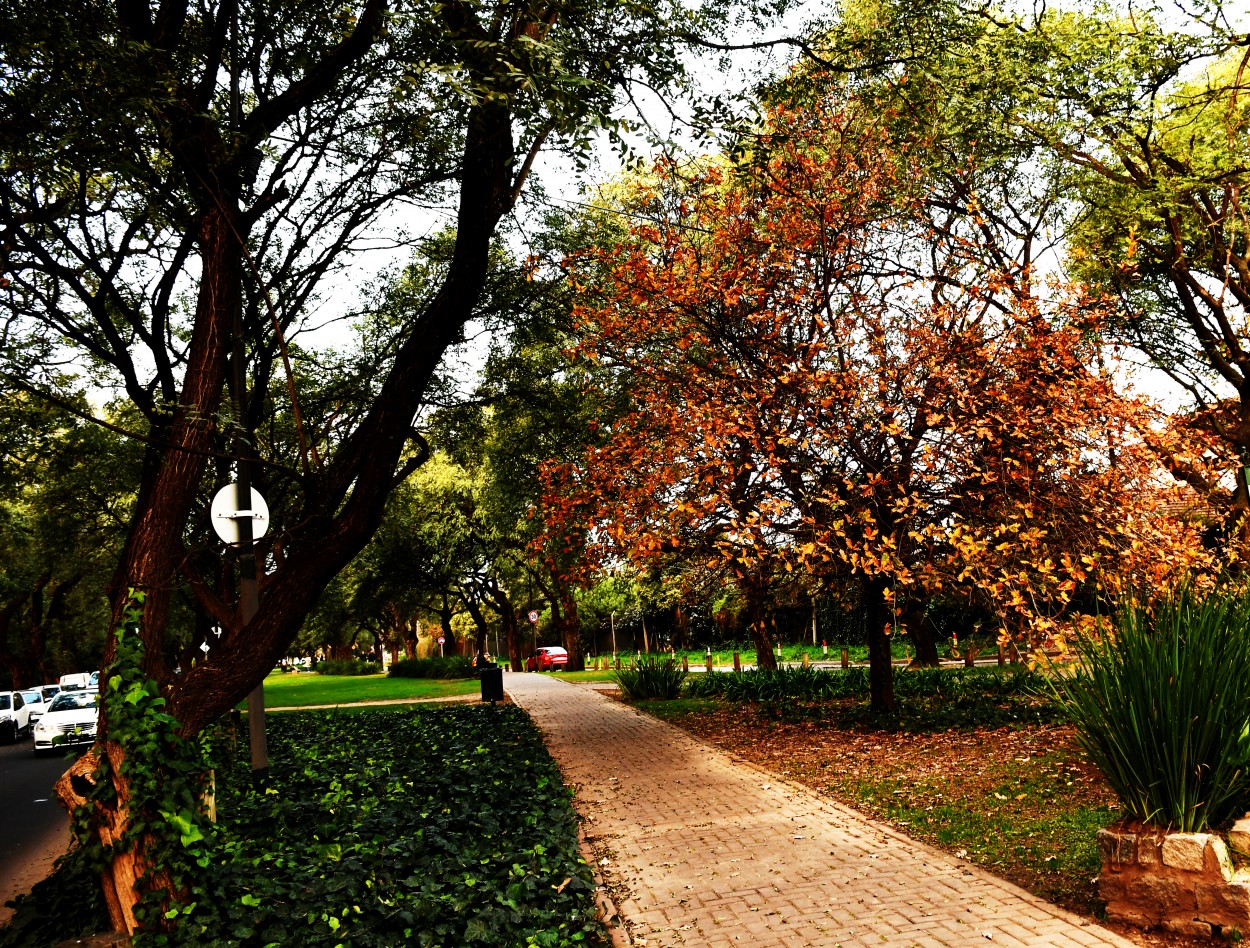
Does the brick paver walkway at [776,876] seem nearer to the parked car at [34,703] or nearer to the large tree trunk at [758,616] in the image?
the large tree trunk at [758,616]

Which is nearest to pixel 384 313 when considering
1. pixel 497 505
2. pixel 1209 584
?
pixel 497 505

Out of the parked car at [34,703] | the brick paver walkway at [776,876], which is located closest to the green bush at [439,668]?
the parked car at [34,703]

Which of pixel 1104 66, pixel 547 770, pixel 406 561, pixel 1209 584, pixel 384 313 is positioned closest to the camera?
pixel 1209 584

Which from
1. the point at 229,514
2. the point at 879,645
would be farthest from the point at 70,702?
the point at 879,645

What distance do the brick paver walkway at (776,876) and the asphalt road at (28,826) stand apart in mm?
4056

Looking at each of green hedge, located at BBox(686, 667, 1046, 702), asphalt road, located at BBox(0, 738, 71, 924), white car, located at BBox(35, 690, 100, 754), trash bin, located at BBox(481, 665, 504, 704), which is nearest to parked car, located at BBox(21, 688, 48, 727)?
white car, located at BBox(35, 690, 100, 754)

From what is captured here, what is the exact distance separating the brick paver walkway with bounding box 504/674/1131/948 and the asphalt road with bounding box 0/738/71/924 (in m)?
4.06

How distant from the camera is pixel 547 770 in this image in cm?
1021

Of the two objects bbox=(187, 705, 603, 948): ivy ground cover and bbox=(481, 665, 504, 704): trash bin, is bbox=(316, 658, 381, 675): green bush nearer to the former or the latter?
bbox=(481, 665, 504, 704): trash bin

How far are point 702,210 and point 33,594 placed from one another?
3469 centimetres

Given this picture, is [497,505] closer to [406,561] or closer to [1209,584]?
[1209,584]

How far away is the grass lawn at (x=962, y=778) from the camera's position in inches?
252

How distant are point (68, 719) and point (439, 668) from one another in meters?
20.2

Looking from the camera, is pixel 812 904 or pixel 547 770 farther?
pixel 547 770
